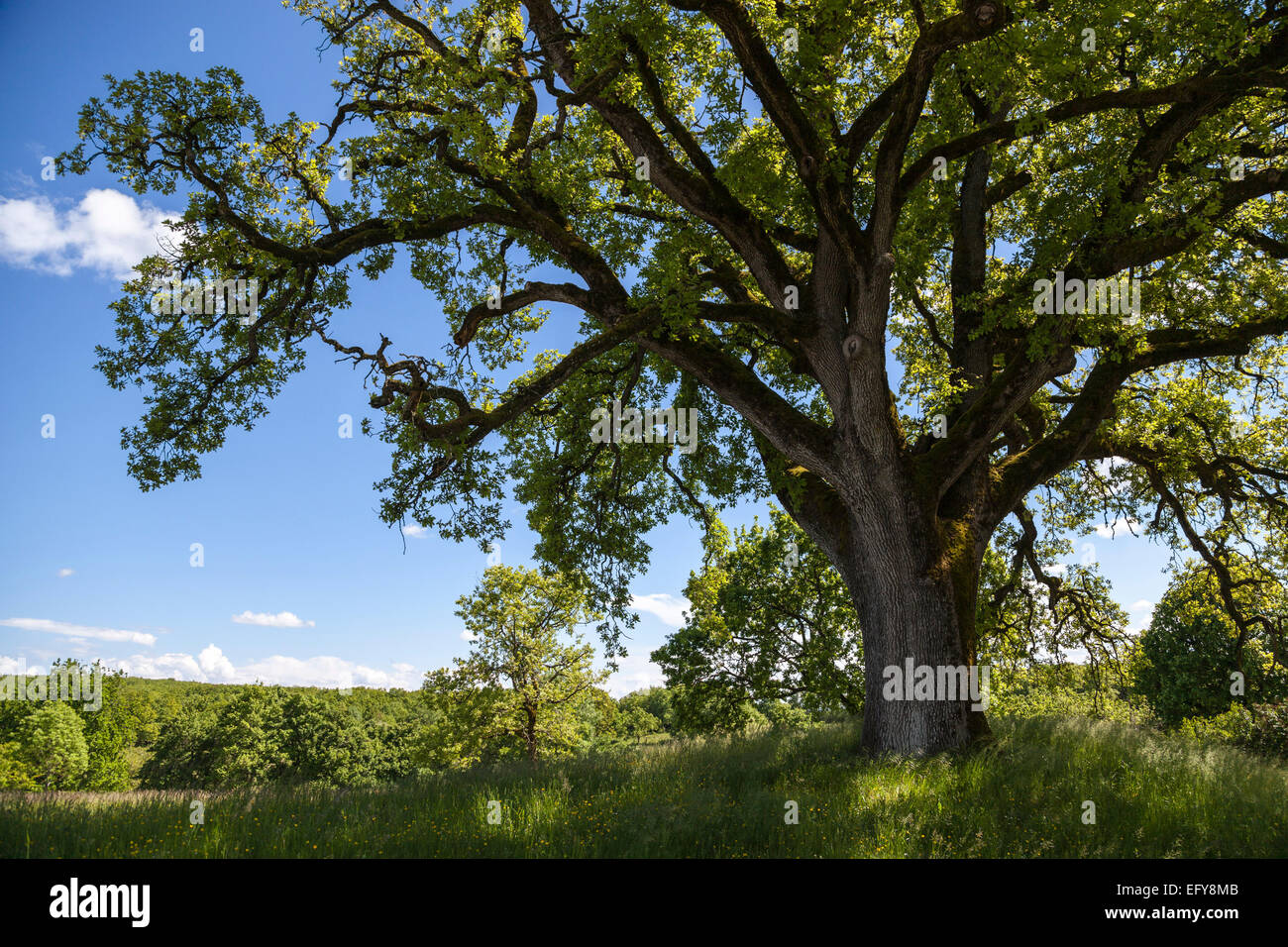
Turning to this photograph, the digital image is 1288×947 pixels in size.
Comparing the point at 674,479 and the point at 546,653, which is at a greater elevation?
the point at 674,479

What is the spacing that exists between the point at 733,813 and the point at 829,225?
8488mm

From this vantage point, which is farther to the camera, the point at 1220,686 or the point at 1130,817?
the point at 1220,686

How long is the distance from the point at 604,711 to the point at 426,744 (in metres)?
9.25

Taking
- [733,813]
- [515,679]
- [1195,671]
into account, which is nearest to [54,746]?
[515,679]

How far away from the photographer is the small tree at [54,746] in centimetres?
5050

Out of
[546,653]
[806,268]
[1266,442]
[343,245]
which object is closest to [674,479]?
[806,268]

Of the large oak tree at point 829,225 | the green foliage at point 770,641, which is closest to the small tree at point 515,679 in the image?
the green foliage at point 770,641

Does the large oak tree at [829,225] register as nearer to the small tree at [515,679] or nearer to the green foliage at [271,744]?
the small tree at [515,679]

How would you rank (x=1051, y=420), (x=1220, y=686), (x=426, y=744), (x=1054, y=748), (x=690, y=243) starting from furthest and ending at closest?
1. (x=1220, y=686)
2. (x=426, y=744)
3. (x=1051, y=420)
4. (x=690, y=243)
5. (x=1054, y=748)

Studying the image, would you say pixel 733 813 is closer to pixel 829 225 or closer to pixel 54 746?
pixel 829 225

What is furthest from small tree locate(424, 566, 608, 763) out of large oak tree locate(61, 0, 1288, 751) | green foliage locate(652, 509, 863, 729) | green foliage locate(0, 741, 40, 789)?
green foliage locate(0, 741, 40, 789)

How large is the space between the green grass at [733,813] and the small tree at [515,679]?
77.7ft

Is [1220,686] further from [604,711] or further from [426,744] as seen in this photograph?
[426,744]

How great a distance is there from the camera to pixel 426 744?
33.6 metres
